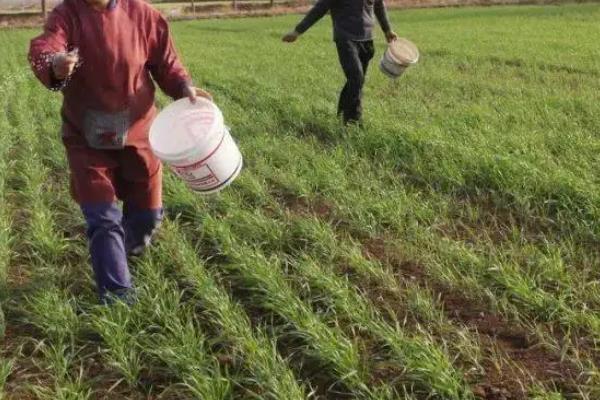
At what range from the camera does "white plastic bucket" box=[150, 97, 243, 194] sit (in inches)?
120

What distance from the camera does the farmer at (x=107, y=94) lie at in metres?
2.92

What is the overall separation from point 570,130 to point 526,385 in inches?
155

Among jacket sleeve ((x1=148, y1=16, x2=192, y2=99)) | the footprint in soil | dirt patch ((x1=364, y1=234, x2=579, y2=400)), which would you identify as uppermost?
jacket sleeve ((x1=148, y1=16, x2=192, y2=99))

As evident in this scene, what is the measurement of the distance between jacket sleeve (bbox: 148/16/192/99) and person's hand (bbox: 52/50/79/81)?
0.55 metres

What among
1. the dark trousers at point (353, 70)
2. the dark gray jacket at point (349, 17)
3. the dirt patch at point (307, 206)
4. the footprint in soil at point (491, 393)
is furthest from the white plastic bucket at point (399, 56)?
the footprint in soil at point (491, 393)

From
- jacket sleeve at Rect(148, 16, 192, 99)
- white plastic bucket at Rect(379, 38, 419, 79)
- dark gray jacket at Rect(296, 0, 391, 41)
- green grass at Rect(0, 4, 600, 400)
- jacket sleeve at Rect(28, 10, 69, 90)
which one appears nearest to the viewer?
green grass at Rect(0, 4, 600, 400)

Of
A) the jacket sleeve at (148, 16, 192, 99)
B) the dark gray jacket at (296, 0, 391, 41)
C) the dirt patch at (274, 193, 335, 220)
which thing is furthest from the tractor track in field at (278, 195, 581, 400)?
the dark gray jacket at (296, 0, 391, 41)

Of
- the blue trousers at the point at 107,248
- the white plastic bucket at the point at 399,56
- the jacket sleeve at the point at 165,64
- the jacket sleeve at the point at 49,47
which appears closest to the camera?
the jacket sleeve at the point at 49,47

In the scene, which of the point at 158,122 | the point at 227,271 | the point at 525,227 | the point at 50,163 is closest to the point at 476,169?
the point at 525,227

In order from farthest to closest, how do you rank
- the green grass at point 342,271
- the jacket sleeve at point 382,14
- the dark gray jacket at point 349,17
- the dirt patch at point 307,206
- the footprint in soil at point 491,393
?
the jacket sleeve at point 382,14
the dark gray jacket at point 349,17
the dirt patch at point 307,206
the green grass at point 342,271
the footprint in soil at point 491,393

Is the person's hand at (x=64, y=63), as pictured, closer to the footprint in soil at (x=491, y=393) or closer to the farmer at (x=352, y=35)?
the footprint in soil at (x=491, y=393)

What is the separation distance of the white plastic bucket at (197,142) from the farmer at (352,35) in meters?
3.22

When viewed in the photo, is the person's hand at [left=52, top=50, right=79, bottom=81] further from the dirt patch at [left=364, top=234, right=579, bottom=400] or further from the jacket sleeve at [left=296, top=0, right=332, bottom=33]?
the jacket sleeve at [left=296, top=0, right=332, bottom=33]

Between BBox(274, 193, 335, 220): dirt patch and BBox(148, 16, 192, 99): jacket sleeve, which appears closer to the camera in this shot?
BBox(148, 16, 192, 99): jacket sleeve
